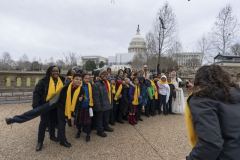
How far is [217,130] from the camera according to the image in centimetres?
145

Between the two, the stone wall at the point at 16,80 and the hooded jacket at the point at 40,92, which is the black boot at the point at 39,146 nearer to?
the hooded jacket at the point at 40,92

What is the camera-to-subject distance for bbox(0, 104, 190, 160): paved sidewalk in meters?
3.88

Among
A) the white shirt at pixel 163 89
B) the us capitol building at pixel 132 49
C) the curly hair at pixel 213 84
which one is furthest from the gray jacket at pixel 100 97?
the us capitol building at pixel 132 49

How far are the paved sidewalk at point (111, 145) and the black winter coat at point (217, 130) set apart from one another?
2515 millimetres

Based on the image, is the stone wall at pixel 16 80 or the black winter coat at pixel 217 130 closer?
the black winter coat at pixel 217 130

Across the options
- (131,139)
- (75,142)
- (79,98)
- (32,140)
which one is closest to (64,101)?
(79,98)

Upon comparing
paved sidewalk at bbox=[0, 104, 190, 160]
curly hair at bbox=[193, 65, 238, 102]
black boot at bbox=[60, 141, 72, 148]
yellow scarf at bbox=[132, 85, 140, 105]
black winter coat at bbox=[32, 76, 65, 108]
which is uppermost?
curly hair at bbox=[193, 65, 238, 102]

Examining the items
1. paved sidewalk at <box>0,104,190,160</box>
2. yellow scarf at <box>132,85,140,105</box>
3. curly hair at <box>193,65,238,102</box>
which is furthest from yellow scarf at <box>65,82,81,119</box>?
curly hair at <box>193,65,238,102</box>

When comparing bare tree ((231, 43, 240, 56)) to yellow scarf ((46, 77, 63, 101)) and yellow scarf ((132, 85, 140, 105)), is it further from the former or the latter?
yellow scarf ((46, 77, 63, 101))

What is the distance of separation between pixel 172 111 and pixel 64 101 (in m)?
5.00

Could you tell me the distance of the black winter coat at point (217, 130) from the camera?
1449mm

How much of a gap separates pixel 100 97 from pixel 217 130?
377 centimetres

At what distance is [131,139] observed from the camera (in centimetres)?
482

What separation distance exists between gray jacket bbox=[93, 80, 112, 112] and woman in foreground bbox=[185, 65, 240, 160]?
3.53 meters
